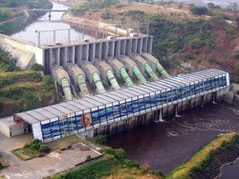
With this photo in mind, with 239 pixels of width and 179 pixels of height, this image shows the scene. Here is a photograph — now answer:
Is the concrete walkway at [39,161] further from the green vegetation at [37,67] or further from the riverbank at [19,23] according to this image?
the riverbank at [19,23]

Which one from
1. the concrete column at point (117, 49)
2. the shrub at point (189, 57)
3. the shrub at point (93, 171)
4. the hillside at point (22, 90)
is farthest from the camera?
the shrub at point (189, 57)

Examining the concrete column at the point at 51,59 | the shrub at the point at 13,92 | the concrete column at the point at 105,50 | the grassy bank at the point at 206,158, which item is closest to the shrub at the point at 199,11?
the concrete column at the point at 105,50

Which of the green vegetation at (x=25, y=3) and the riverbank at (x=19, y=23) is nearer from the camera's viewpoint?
the riverbank at (x=19, y=23)

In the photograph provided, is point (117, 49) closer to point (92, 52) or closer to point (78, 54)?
point (92, 52)

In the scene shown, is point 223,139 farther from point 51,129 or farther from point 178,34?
point 178,34

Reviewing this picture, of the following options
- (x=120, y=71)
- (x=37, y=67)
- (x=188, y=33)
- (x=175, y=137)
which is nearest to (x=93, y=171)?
(x=175, y=137)

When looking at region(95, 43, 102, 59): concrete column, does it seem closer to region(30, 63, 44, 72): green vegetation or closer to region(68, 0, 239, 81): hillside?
region(30, 63, 44, 72): green vegetation
